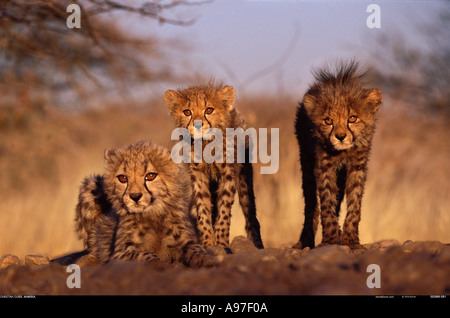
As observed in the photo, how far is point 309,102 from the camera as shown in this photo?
16.0 feet

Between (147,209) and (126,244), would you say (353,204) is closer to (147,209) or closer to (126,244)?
(147,209)

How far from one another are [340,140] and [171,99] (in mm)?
1560

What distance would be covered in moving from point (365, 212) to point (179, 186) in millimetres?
3505

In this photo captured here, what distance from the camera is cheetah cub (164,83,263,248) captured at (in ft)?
16.6

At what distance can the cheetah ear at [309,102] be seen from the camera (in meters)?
4.84

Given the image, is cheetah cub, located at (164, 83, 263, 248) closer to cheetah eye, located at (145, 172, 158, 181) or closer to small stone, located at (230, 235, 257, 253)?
small stone, located at (230, 235, 257, 253)

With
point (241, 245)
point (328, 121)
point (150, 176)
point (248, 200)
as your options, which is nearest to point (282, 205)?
point (248, 200)

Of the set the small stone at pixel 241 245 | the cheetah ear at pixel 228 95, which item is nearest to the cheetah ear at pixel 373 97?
the cheetah ear at pixel 228 95

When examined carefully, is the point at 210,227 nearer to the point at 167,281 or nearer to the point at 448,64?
the point at 167,281

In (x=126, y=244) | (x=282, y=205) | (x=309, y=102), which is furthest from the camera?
(x=282, y=205)

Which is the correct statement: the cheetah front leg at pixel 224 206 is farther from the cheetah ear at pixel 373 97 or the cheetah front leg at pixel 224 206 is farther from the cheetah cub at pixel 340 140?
the cheetah ear at pixel 373 97

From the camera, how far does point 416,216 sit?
7469mm

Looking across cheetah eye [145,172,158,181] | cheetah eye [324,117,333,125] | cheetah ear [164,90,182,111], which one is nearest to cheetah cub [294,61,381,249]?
cheetah eye [324,117,333,125]

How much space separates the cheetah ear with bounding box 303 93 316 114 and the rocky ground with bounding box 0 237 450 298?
1.31 metres
